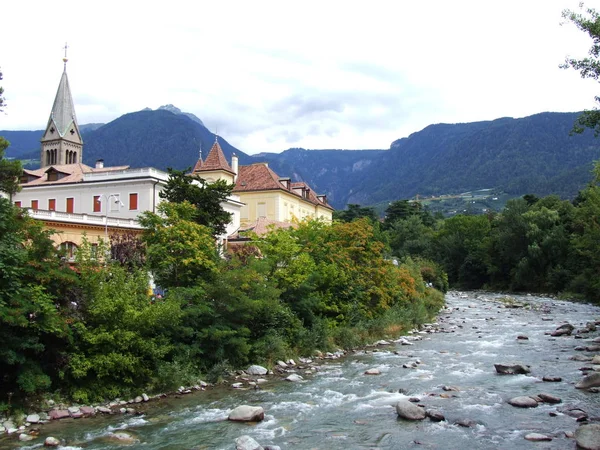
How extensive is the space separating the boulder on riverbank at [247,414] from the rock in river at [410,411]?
411 cm

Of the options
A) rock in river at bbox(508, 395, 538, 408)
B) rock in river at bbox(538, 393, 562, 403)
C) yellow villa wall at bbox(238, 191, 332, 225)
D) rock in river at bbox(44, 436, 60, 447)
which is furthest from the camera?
yellow villa wall at bbox(238, 191, 332, 225)

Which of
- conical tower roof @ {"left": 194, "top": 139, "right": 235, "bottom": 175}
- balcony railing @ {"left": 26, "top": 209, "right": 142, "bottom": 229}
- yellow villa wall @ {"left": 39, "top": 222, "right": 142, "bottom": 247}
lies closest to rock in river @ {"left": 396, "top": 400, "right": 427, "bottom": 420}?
yellow villa wall @ {"left": 39, "top": 222, "right": 142, "bottom": 247}

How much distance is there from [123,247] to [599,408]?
25737mm

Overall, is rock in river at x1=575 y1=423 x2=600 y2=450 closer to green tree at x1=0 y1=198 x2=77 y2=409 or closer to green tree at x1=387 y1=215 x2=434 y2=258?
green tree at x1=0 y1=198 x2=77 y2=409

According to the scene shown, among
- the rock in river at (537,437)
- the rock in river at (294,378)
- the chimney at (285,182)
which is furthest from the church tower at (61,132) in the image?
the rock in river at (537,437)

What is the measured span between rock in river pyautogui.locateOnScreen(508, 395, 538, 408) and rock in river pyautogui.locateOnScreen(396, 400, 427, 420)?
310cm

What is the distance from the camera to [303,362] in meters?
24.9

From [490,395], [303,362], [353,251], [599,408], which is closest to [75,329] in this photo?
[303,362]

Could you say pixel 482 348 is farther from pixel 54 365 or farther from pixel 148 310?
pixel 54 365

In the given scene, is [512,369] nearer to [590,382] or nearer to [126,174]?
[590,382]

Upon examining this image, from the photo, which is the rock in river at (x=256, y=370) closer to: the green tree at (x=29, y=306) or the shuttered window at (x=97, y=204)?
the green tree at (x=29, y=306)

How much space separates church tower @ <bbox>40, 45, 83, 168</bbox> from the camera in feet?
339

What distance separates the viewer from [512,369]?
70.6 ft

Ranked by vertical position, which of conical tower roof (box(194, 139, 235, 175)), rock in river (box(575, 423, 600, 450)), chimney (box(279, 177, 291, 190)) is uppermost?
conical tower roof (box(194, 139, 235, 175))
